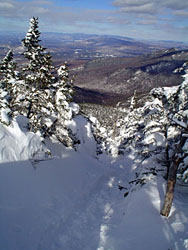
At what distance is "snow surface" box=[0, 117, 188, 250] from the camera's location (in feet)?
27.0

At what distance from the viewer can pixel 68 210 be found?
445 inches

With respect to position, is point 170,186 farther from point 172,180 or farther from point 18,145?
point 18,145

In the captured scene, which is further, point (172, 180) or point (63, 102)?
point (63, 102)

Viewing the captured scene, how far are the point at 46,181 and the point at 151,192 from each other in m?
6.68

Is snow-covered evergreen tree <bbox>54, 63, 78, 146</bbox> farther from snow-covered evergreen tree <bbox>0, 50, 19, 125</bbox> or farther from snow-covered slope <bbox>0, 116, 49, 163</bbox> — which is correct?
snow-covered evergreen tree <bbox>0, 50, 19, 125</bbox>

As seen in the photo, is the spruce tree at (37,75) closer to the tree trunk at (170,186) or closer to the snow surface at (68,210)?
the snow surface at (68,210)

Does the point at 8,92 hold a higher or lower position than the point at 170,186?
higher

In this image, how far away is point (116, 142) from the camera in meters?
34.3

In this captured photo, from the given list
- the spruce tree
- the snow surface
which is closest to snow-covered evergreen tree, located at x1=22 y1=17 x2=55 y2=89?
the spruce tree

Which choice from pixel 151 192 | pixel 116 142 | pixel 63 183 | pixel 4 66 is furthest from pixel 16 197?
pixel 116 142

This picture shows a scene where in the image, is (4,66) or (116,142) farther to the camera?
(116,142)

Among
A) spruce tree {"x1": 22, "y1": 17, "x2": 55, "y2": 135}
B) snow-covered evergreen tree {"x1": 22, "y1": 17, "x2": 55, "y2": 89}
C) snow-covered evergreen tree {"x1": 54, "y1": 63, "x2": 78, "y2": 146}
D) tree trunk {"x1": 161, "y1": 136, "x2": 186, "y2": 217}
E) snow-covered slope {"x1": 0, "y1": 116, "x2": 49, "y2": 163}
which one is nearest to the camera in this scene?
tree trunk {"x1": 161, "y1": 136, "x2": 186, "y2": 217}

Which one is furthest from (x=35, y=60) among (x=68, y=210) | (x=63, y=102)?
(x=68, y=210)

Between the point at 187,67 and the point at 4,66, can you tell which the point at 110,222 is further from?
the point at 4,66
